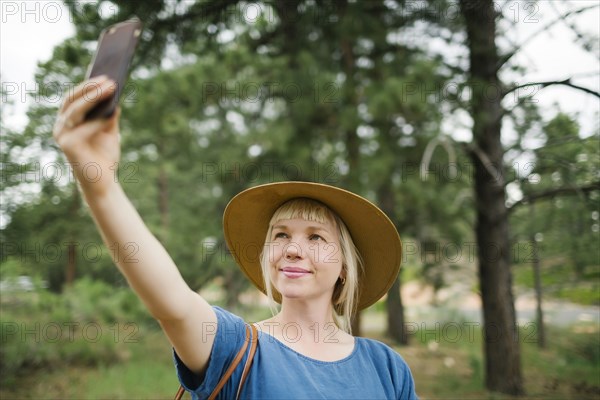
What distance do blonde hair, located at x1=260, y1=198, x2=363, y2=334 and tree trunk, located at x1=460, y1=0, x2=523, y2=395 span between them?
13.3 feet

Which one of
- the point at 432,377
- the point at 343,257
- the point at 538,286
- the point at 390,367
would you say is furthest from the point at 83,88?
the point at 538,286

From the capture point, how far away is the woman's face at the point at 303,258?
5.37 feet

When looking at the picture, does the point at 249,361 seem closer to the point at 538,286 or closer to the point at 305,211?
the point at 305,211

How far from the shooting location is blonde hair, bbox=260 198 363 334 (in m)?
1.74

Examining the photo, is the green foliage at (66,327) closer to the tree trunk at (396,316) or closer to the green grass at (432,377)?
the green grass at (432,377)

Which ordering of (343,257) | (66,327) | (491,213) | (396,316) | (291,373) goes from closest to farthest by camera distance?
1. (291,373)
2. (343,257)
3. (491,213)
4. (66,327)
5. (396,316)

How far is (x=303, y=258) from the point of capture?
164 centimetres

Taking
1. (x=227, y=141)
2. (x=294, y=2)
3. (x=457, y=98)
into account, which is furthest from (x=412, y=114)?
(x=227, y=141)

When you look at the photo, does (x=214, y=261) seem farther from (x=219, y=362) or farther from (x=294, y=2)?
(x=219, y=362)

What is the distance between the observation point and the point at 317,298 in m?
1.72

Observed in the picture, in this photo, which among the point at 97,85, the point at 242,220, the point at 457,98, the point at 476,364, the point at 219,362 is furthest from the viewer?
the point at 476,364

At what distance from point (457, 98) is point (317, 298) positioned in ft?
16.5

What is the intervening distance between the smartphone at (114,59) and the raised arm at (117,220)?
0.01m

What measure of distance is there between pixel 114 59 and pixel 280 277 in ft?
3.13
